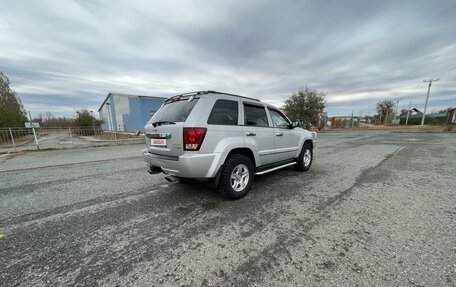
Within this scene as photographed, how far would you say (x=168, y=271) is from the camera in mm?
1754

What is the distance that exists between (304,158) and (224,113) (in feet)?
10.5

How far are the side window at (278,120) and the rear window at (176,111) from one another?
2.06 meters

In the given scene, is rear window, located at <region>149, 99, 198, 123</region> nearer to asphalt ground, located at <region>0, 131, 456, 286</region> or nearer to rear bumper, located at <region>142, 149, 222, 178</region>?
rear bumper, located at <region>142, 149, 222, 178</region>

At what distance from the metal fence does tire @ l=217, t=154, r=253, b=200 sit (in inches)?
530

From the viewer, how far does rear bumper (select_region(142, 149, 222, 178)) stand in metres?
2.76

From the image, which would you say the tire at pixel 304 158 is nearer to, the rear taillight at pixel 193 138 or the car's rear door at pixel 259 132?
the car's rear door at pixel 259 132

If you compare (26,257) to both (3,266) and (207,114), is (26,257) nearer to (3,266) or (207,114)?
(3,266)

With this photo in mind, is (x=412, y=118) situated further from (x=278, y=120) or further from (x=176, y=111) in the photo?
(x=176, y=111)

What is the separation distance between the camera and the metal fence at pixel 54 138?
34.2ft

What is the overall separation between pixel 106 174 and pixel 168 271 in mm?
4716

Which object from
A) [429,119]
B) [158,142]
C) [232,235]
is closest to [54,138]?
[158,142]

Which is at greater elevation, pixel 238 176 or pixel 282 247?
pixel 238 176

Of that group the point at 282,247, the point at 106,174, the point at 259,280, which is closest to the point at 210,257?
the point at 259,280

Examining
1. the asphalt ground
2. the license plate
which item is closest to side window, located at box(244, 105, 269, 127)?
the asphalt ground
